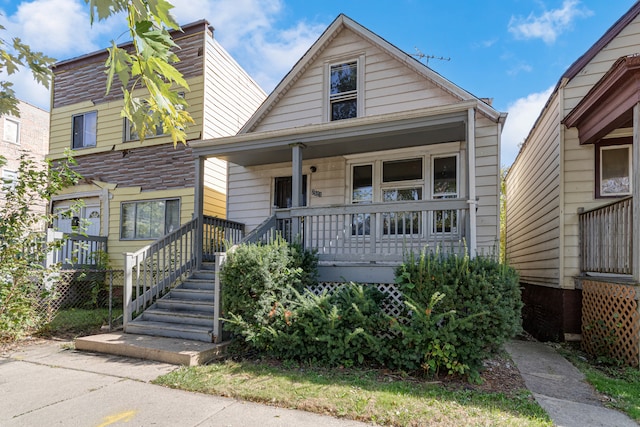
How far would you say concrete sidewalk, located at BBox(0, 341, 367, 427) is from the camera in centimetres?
356

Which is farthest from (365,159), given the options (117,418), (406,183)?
(117,418)

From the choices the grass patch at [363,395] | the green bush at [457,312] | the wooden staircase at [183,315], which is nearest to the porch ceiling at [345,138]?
the green bush at [457,312]

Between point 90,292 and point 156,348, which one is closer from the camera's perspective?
point 156,348

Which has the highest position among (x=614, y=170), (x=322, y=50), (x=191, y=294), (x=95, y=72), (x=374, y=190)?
(x=95, y=72)

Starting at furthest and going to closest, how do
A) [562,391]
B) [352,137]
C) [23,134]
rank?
[23,134]
[352,137]
[562,391]

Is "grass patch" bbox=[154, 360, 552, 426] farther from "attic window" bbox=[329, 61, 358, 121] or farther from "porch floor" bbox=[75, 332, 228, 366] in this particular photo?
"attic window" bbox=[329, 61, 358, 121]

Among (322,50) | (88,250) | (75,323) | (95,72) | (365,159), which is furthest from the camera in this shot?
(95,72)

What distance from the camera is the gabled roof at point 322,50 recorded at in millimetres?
7910

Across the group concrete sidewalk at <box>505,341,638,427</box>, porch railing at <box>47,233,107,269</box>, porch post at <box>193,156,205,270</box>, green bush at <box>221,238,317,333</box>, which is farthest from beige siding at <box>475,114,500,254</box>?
porch railing at <box>47,233,107,269</box>

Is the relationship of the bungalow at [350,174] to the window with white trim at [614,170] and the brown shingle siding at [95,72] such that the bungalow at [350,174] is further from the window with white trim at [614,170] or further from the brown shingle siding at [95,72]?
the brown shingle siding at [95,72]

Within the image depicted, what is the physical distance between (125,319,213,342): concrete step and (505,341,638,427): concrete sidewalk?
4556 mm

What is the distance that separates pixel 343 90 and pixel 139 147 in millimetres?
6193

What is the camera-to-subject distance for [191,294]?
7.29 metres

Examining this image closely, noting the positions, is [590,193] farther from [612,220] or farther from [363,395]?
[363,395]
